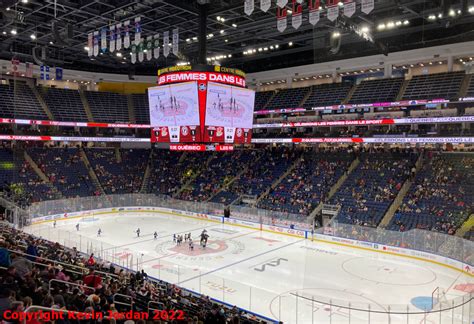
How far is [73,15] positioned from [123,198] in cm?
1556

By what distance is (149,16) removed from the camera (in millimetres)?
27078

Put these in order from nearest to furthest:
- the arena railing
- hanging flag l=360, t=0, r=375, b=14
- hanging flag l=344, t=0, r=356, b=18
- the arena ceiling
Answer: the arena ceiling → the arena railing → hanging flag l=344, t=0, r=356, b=18 → hanging flag l=360, t=0, r=375, b=14

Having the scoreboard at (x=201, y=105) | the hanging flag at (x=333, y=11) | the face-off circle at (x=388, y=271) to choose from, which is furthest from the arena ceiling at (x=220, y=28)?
the face-off circle at (x=388, y=271)

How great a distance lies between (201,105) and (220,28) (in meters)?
10.9

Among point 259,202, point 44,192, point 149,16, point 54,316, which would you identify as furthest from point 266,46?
point 54,316

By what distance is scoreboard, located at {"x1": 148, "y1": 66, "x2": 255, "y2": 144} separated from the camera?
2145 centimetres

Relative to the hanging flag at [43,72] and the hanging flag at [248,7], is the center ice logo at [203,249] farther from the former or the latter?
the hanging flag at [43,72]

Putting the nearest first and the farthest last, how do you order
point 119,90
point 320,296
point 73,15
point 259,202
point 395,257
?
point 320,296 < point 395,257 < point 73,15 < point 259,202 < point 119,90

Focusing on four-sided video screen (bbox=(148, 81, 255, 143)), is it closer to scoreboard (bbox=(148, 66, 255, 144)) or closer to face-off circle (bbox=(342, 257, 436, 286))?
scoreboard (bbox=(148, 66, 255, 144))

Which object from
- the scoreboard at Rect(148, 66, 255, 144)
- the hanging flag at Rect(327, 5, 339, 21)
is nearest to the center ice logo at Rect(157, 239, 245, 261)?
the scoreboard at Rect(148, 66, 255, 144)

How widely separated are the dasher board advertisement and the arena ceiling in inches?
202

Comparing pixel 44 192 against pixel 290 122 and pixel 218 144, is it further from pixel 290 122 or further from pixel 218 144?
pixel 290 122

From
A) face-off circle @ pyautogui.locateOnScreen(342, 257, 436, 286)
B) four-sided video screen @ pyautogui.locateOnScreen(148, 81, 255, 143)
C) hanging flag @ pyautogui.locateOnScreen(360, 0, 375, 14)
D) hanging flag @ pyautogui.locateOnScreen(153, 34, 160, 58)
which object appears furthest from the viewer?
hanging flag @ pyautogui.locateOnScreen(153, 34, 160, 58)

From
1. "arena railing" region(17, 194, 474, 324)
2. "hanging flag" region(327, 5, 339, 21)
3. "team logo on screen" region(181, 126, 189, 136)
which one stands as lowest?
"arena railing" region(17, 194, 474, 324)
